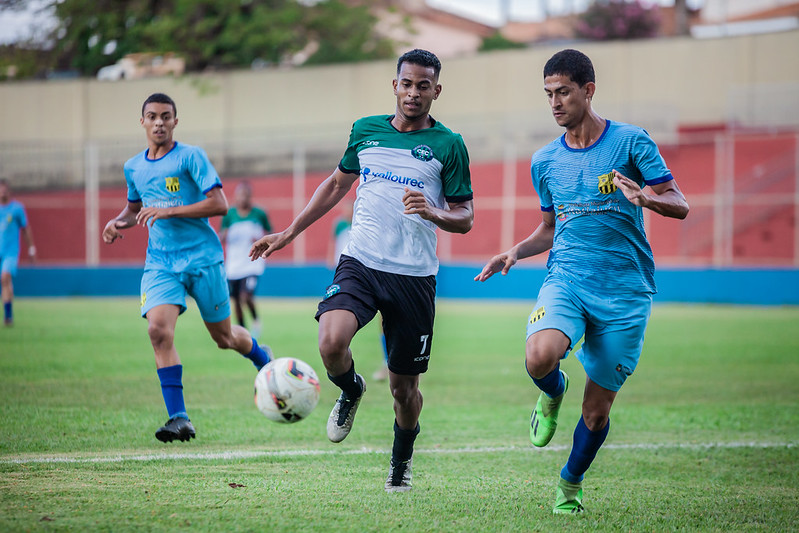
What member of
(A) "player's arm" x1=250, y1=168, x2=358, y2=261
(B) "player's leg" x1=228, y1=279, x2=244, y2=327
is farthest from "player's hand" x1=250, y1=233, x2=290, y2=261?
(B) "player's leg" x1=228, y1=279, x2=244, y2=327

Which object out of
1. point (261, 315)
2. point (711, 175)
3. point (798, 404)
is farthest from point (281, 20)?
point (798, 404)

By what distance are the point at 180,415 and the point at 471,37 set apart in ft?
186

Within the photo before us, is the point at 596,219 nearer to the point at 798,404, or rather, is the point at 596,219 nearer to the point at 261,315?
the point at 798,404

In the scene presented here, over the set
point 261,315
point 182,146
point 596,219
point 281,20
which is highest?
point 281,20

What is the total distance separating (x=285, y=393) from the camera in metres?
5.63

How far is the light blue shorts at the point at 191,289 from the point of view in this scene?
23.6 feet

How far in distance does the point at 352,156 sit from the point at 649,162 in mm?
1768

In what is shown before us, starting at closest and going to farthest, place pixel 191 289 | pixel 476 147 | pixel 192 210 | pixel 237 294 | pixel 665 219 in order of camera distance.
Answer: pixel 192 210
pixel 191 289
pixel 237 294
pixel 665 219
pixel 476 147

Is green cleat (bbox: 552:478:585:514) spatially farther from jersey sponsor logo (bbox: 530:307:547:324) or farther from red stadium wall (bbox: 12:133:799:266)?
red stadium wall (bbox: 12:133:799:266)

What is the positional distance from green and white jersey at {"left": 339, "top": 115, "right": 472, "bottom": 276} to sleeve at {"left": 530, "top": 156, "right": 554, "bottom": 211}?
39 cm

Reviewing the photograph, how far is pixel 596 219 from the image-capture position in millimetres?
5359

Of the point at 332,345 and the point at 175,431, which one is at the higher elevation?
the point at 332,345

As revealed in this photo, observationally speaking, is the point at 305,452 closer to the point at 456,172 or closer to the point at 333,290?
the point at 333,290

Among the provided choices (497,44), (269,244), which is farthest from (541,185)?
(497,44)
